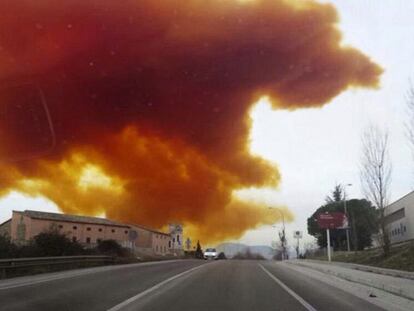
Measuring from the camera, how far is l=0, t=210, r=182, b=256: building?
88606 millimetres

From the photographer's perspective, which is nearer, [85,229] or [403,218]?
[403,218]

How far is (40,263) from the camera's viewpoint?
93.0 feet

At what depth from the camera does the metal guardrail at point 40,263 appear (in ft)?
80.3

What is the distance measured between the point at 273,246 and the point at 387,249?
9842 cm

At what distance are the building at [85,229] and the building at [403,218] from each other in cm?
3677

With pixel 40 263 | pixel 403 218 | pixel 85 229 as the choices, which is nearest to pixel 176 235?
pixel 85 229

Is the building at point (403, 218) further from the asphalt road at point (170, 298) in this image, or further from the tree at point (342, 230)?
the asphalt road at point (170, 298)

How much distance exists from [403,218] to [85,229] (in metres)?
57.6

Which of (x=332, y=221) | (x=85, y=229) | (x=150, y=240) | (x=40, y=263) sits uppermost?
(x=85, y=229)

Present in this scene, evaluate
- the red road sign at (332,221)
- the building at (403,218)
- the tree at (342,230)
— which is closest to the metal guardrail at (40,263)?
the red road sign at (332,221)

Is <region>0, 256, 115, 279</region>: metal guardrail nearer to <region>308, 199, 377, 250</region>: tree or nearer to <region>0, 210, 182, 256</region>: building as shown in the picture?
<region>0, 210, 182, 256</region>: building

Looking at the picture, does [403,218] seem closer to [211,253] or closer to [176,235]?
[211,253]

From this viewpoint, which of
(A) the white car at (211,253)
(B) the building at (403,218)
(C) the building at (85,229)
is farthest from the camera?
(C) the building at (85,229)

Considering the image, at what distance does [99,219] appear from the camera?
106688 millimetres
